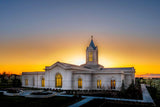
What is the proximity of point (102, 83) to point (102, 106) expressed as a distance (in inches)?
647

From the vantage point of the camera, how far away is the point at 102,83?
120 feet

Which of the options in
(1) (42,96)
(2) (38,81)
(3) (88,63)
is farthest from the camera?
(3) (88,63)

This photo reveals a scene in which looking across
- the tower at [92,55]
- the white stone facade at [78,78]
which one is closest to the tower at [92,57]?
the tower at [92,55]

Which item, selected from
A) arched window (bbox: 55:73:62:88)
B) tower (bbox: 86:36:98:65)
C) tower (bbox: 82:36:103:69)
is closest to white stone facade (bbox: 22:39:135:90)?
arched window (bbox: 55:73:62:88)

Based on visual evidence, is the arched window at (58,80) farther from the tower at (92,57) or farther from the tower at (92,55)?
the tower at (92,55)

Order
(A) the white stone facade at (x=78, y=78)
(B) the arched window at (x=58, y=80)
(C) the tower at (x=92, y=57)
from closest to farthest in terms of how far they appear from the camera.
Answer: (A) the white stone facade at (x=78, y=78) → (B) the arched window at (x=58, y=80) → (C) the tower at (x=92, y=57)

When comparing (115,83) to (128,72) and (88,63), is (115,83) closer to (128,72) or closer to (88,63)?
(128,72)

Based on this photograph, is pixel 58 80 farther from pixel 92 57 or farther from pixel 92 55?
pixel 92 55

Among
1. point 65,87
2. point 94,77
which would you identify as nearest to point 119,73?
point 94,77

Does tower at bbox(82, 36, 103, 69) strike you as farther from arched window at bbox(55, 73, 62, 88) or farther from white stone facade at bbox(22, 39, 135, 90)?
arched window at bbox(55, 73, 62, 88)

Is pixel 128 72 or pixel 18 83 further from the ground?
pixel 128 72

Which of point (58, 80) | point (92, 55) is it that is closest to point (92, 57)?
point (92, 55)

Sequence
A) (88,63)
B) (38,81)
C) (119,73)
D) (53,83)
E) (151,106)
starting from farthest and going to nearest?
(88,63) → (38,81) → (53,83) → (119,73) → (151,106)

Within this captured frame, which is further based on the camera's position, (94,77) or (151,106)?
(94,77)
